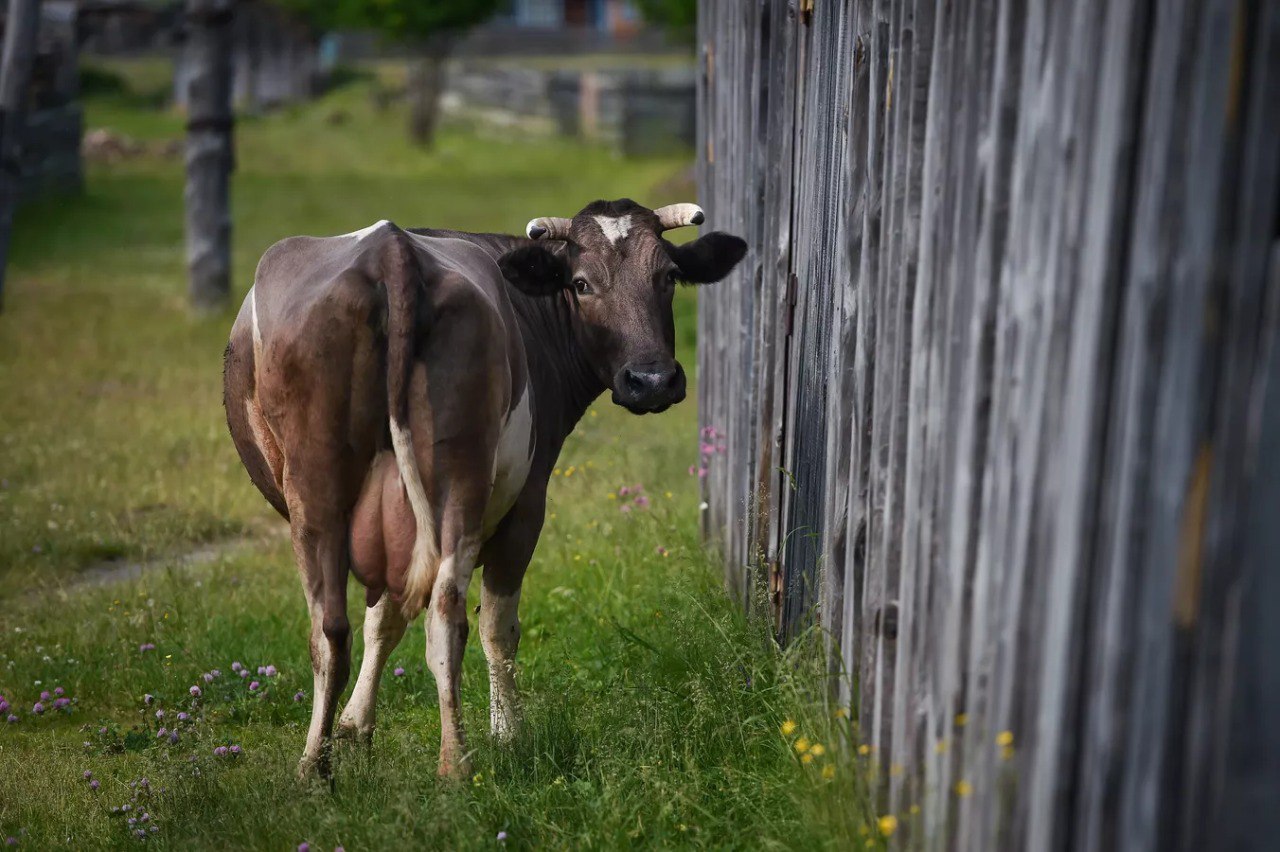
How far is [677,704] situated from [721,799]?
1.56 feet

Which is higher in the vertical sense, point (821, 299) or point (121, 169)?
point (821, 299)

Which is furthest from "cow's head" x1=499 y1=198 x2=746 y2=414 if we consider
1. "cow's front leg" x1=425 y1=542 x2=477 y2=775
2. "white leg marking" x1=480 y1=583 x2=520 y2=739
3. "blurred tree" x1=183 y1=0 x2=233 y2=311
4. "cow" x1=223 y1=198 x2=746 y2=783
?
"blurred tree" x1=183 y1=0 x2=233 y2=311

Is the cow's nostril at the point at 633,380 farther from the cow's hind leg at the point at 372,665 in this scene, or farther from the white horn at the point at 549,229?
the cow's hind leg at the point at 372,665

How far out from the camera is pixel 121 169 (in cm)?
2864

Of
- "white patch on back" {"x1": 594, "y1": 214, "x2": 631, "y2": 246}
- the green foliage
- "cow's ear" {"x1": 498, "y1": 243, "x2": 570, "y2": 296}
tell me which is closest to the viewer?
"cow's ear" {"x1": 498, "y1": 243, "x2": 570, "y2": 296}

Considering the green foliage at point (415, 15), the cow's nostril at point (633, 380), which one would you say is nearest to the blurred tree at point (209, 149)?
the cow's nostril at point (633, 380)

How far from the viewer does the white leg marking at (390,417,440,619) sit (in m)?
4.25

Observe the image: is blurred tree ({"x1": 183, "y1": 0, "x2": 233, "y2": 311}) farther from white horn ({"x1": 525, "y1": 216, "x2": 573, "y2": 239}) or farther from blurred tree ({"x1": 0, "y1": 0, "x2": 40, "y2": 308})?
white horn ({"x1": 525, "y1": 216, "x2": 573, "y2": 239})

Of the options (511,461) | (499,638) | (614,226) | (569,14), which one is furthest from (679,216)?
(569,14)

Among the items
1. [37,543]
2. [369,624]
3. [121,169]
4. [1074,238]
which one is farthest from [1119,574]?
[121,169]

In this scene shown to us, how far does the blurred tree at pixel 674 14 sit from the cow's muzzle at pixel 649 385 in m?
24.4

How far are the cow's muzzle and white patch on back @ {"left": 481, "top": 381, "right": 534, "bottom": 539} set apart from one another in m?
0.37

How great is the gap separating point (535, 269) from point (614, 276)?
0.29m

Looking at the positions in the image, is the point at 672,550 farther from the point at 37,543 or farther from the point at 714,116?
the point at 37,543
